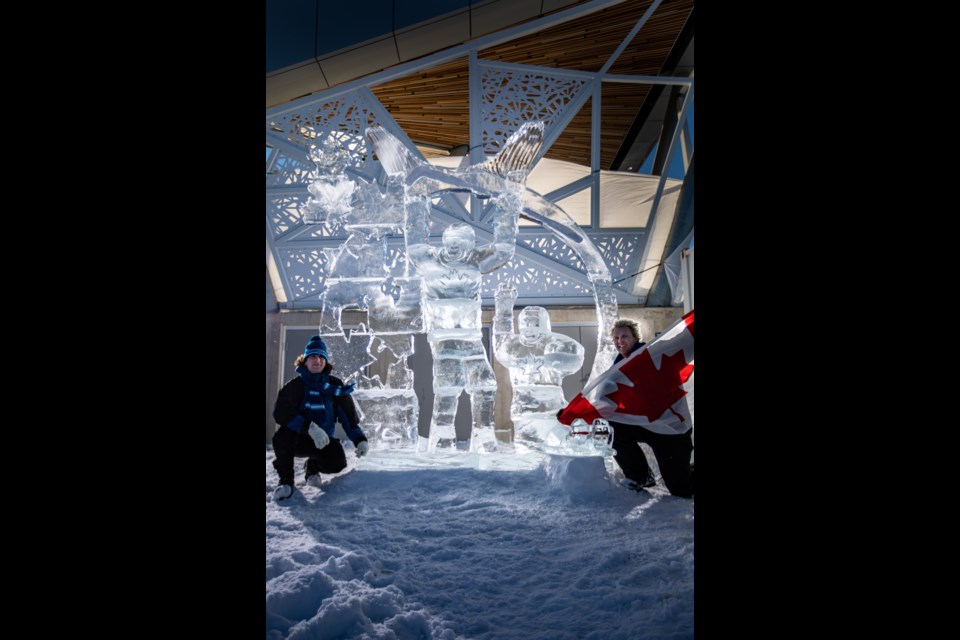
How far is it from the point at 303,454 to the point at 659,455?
2367 millimetres

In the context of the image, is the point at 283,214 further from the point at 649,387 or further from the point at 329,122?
the point at 649,387

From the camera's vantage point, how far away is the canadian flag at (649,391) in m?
3.62

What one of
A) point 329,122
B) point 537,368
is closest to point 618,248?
point 537,368

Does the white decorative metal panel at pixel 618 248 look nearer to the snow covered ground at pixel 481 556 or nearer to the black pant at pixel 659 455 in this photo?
the black pant at pixel 659 455

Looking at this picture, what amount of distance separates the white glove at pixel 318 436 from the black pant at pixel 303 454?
5 cm

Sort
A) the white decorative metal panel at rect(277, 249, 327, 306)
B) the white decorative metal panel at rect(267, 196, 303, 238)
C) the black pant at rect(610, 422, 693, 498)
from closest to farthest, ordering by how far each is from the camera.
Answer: the black pant at rect(610, 422, 693, 498) → the white decorative metal panel at rect(267, 196, 303, 238) → the white decorative metal panel at rect(277, 249, 327, 306)

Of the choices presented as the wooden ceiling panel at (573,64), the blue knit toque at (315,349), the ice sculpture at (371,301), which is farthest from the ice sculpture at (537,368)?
the wooden ceiling panel at (573,64)

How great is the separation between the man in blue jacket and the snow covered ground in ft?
0.51

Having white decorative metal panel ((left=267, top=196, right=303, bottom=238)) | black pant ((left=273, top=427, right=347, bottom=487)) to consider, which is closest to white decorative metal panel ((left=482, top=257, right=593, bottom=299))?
white decorative metal panel ((left=267, top=196, right=303, bottom=238))

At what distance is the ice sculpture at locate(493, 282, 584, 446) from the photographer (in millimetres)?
4434

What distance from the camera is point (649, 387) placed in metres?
3.66

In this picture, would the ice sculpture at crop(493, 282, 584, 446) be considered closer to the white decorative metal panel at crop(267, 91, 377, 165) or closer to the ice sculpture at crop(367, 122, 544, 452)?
the ice sculpture at crop(367, 122, 544, 452)
